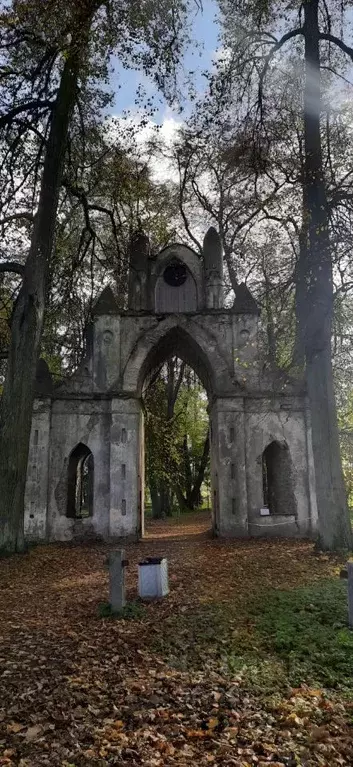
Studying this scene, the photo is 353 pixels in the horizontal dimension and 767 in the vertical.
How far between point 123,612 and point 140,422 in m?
11.3

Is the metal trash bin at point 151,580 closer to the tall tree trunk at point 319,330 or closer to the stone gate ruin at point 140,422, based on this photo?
the tall tree trunk at point 319,330

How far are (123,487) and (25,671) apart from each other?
38.9ft

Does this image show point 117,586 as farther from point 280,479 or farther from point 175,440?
point 175,440

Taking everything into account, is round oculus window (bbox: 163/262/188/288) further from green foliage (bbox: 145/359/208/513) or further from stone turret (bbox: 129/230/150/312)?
green foliage (bbox: 145/359/208/513)

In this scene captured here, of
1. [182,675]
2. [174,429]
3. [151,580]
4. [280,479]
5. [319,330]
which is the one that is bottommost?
[182,675]

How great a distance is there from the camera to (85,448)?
62.2 ft

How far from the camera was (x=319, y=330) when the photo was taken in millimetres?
12078

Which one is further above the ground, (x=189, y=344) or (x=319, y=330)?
(x=189, y=344)

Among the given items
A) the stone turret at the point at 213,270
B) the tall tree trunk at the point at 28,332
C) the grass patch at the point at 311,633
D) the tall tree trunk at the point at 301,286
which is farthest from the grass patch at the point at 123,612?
the stone turret at the point at 213,270

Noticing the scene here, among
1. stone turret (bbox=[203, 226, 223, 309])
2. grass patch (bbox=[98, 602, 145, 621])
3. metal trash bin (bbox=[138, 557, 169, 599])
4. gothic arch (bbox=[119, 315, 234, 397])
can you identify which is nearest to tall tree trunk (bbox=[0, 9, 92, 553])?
metal trash bin (bbox=[138, 557, 169, 599])

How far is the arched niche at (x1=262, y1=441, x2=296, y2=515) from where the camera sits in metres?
17.7

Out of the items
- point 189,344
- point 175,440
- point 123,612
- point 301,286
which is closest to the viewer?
point 123,612

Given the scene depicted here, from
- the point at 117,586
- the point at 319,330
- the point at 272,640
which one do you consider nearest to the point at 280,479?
the point at 319,330

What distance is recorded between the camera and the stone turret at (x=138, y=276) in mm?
19188
